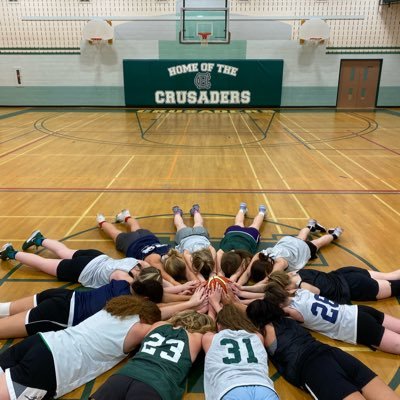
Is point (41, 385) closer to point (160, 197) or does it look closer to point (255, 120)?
point (160, 197)

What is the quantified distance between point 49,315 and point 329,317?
209 centimetres

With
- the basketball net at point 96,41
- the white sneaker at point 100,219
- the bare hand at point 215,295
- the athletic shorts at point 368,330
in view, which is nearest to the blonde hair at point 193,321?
the bare hand at point 215,295

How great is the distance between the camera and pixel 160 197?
5.99 meters

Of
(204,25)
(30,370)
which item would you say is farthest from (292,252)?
(204,25)

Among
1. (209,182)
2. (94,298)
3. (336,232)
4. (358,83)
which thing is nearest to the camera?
Result: (94,298)

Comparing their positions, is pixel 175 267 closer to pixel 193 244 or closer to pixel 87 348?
pixel 193 244

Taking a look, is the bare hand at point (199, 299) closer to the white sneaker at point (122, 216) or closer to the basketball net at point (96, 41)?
the white sneaker at point (122, 216)

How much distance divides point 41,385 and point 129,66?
15.3 meters

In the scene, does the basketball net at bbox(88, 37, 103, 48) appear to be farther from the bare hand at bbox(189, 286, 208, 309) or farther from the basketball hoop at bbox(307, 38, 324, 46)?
the bare hand at bbox(189, 286, 208, 309)

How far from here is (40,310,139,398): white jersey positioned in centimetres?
243

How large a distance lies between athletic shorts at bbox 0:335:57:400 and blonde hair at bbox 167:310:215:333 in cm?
84

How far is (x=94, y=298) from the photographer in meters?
3.07

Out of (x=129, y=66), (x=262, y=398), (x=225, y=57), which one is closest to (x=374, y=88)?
(x=225, y=57)

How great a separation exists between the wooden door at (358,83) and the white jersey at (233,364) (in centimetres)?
1610
